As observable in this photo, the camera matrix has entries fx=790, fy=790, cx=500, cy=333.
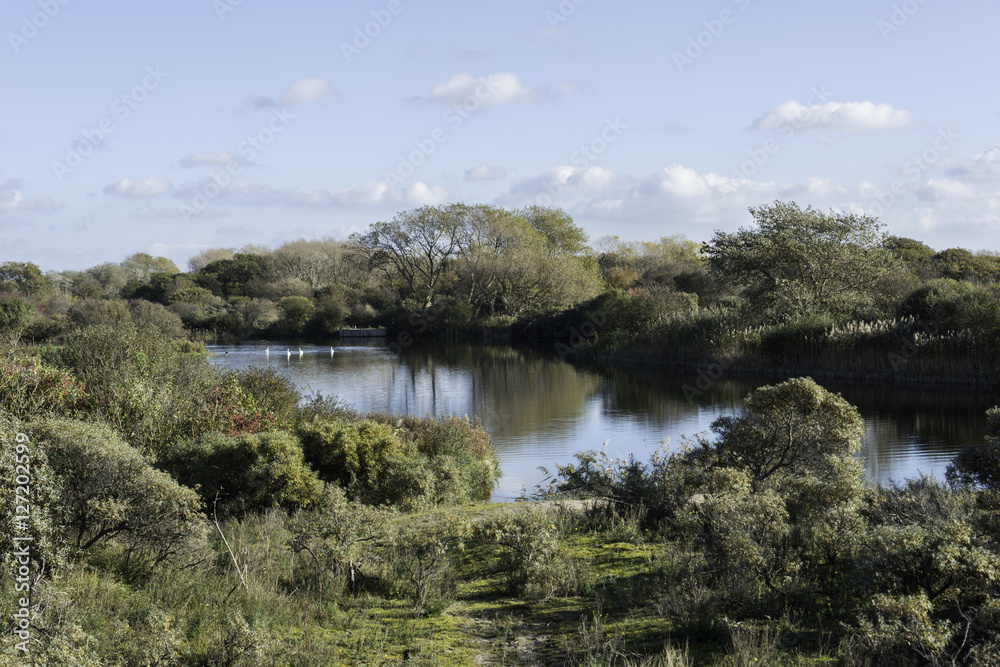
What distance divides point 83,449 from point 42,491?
16.0 inches

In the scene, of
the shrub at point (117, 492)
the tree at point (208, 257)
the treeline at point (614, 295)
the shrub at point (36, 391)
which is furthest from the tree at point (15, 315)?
the tree at point (208, 257)

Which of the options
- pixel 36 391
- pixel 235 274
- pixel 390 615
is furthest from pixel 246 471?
pixel 235 274

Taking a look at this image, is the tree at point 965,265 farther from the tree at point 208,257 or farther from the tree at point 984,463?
the tree at point 208,257

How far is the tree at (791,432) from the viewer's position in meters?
7.18

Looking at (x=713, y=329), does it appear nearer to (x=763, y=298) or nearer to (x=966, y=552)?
(x=763, y=298)

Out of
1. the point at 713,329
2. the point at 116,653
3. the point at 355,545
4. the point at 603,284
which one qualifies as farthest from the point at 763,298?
the point at 116,653

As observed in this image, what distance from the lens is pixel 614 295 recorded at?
3947 cm

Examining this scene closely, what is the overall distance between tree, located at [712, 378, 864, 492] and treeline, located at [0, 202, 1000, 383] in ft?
56.2

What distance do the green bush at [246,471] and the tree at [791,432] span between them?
167 inches

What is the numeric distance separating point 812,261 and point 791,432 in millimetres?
23660
